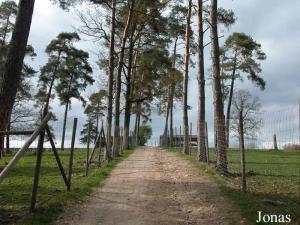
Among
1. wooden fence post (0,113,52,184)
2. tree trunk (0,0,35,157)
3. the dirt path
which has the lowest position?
the dirt path

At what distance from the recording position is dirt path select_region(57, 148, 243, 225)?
9234mm

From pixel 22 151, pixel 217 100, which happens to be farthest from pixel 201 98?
pixel 22 151

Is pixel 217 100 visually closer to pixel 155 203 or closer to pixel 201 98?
pixel 201 98

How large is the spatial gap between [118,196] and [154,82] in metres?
27.5

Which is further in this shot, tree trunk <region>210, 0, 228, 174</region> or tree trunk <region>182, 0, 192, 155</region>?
tree trunk <region>182, 0, 192, 155</region>

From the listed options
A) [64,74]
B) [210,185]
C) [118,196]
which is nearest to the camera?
[118,196]

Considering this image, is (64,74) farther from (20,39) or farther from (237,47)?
(20,39)

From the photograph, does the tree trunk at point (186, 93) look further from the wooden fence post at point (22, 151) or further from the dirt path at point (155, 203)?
the wooden fence post at point (22, 151)

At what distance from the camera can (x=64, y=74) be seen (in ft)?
148

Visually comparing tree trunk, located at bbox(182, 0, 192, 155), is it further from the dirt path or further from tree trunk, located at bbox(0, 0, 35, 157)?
tree trunk, located at bbox(0, 0, 35, 157)

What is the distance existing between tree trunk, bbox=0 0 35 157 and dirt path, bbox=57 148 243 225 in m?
2.58

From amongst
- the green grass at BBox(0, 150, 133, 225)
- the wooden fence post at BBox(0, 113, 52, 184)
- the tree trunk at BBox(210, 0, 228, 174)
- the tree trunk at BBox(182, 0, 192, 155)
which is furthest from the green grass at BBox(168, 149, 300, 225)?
the tree trunk at BBox(182, 0, 192, 155)

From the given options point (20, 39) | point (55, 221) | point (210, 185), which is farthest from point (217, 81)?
point (55, 221)

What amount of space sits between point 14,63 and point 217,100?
27.7 feet
